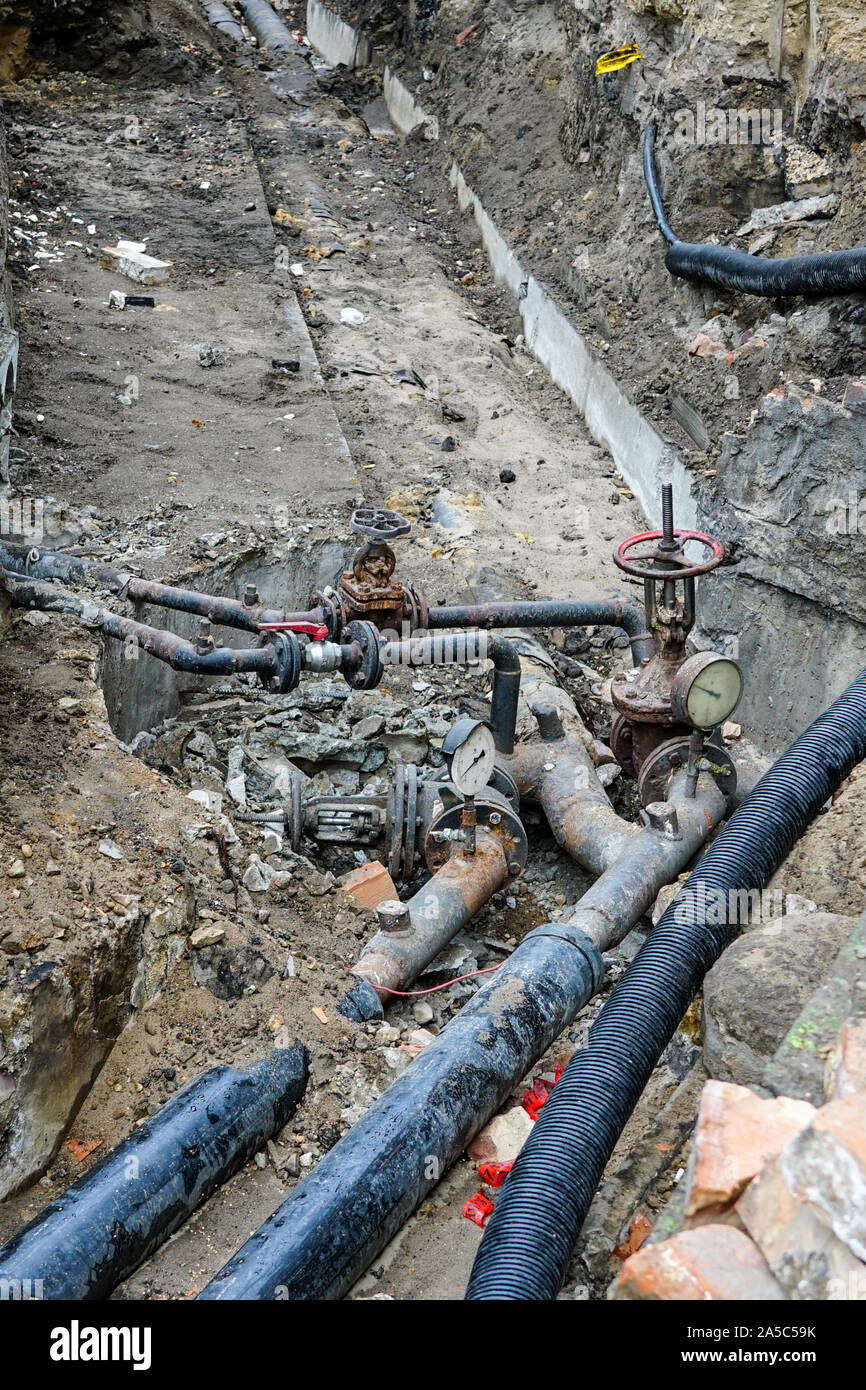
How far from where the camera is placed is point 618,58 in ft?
34.3

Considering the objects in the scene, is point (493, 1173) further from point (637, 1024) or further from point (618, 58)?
point (618, 58)

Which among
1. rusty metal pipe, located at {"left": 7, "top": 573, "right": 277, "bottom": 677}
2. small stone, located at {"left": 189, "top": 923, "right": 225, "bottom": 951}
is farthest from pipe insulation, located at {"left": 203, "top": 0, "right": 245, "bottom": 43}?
small stone, located at {"left": 189, "top": 923, "right": 225, "bottom": 951}

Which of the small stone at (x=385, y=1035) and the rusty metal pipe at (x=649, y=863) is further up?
the rusty metal pipe at (x=649, y=863)

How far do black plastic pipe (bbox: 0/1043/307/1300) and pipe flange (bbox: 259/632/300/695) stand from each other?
4.95 ft

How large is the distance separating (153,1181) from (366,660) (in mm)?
2165

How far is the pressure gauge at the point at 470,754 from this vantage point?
4.37 m

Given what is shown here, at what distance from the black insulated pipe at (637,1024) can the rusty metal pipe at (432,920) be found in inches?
40.1

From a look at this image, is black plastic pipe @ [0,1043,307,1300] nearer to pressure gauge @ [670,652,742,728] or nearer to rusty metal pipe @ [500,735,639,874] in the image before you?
rusty metal pipe @ [500,735,639,874]

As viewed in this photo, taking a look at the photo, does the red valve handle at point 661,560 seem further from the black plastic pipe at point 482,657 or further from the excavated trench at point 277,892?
the excavated trench at point 277,892

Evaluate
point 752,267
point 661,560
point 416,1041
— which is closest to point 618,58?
point 752,267

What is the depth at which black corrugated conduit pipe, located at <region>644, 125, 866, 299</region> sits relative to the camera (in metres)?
6.28

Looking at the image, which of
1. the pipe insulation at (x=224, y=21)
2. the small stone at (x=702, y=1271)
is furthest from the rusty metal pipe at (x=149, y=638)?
the pipe insulation at (x=224, y=21)

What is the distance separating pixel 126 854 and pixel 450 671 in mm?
2874
